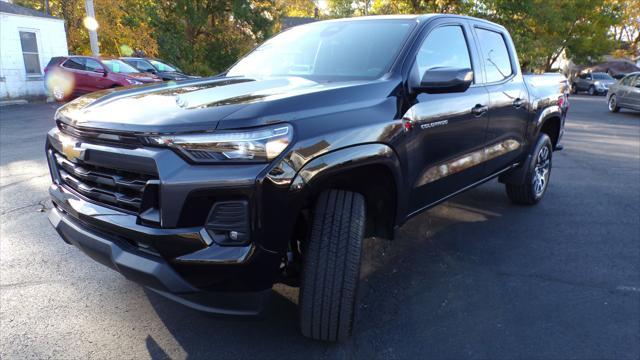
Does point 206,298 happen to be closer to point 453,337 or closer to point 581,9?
point 453,337

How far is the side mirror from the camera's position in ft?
9.05

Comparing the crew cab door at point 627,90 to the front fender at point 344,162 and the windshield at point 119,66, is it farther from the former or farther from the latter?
the front fender at point 344,162

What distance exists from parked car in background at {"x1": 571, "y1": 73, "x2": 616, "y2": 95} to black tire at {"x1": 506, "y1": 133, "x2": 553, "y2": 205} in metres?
30.9

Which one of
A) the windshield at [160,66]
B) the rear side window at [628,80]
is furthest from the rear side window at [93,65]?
the rear side window at [628,80]

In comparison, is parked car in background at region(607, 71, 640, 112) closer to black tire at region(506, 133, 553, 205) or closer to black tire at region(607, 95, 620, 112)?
black tire at region(607, 95, 620, 112)

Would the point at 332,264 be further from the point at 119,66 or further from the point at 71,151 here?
the point at 119,66

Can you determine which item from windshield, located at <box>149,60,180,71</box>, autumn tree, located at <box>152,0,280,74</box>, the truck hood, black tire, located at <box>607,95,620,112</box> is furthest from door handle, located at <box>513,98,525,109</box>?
autumn tree, located at <box>152,0,280,74</box>

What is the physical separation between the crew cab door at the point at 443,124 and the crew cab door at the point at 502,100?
18 centimetres

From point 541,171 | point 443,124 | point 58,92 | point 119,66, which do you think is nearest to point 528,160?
point 541,171

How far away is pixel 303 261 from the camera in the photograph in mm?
2389

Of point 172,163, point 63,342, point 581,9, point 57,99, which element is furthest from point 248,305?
point 581,9

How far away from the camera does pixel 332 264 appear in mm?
2367

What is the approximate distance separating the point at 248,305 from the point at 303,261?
1.25 ft

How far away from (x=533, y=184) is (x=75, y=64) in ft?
48.1
